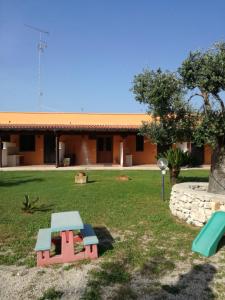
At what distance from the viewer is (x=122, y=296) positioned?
412 cm

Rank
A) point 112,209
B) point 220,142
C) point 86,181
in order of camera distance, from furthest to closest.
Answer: point 86,181, point 112,209, point 220,142

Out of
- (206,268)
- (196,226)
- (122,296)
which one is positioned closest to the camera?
(122,296)

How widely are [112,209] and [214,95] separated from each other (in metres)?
4.04

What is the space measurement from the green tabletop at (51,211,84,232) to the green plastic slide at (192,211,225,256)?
2151mm

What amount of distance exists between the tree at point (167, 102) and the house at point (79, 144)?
11.7m

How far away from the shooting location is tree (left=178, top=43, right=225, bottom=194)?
6.98m

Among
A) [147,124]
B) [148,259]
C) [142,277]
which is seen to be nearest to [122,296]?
[142,277]

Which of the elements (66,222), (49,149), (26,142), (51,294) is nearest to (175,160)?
(66,222)

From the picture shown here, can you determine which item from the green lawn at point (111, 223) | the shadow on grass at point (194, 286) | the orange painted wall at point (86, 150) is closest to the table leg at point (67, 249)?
the green lawn at point (111, 223)

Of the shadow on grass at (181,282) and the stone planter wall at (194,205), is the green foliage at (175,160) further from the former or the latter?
the shadow on grass at (181,282)

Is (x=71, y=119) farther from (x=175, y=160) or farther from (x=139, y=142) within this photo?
(x=175, y=160)

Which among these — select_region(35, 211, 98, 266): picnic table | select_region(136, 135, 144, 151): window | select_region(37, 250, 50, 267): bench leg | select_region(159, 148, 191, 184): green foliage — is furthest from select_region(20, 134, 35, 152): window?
select_region(37, 250, 50, 267): bench leg

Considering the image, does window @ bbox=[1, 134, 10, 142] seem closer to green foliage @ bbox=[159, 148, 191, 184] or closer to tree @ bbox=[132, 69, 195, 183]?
green foliage @ bbox=[159, 148, 191, 184]

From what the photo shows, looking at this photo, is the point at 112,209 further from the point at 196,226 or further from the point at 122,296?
the point at 122,296
